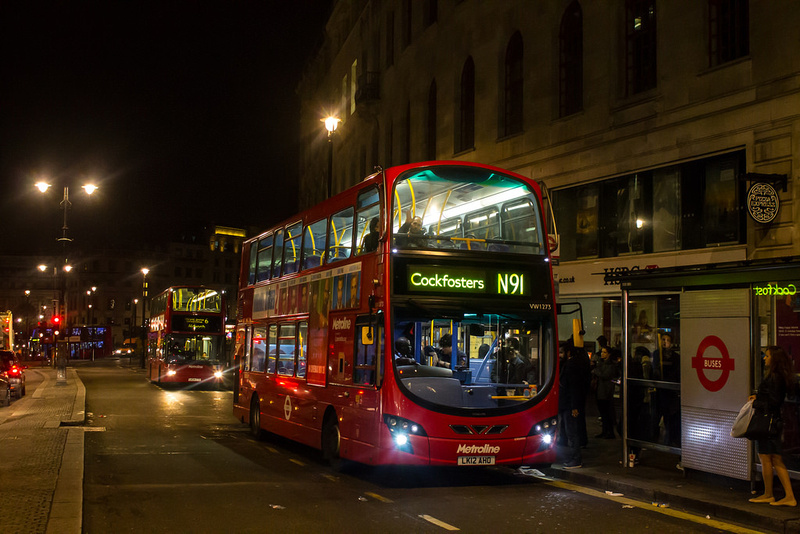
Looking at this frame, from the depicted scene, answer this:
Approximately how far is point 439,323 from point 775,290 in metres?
4.27

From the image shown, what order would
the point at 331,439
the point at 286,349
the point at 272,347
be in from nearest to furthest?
1. the point at 331,439
2. the point at 286,349
3. the point at 272,347

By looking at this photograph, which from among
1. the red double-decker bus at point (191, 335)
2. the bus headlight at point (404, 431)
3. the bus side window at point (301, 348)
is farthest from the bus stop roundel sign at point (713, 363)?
the red double-decker bus at point (191, 335)

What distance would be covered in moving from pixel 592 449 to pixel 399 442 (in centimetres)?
509

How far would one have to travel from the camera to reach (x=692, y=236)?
18984 millimetres

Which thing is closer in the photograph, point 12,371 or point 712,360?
point 712,360

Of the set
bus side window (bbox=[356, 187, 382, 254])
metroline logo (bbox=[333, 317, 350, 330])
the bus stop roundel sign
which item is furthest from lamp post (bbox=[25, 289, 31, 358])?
the bus stop roundel sign

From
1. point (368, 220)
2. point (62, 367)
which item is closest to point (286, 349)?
point (368, 220)

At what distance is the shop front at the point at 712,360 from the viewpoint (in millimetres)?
10070

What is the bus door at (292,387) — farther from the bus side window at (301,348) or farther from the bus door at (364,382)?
the bus door at (364,382)

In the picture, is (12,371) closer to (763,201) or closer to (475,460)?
(475,460)

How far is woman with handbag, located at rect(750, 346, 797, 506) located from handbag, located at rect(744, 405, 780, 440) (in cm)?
3

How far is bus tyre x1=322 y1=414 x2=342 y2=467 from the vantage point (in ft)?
40.8

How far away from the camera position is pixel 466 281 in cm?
1120

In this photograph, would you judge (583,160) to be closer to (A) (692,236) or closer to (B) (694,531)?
(A) (692,236)
